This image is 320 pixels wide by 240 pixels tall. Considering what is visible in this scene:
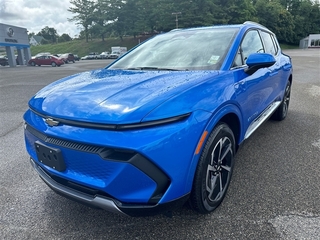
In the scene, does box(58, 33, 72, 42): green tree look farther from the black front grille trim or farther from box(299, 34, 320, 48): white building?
the black front grille trim

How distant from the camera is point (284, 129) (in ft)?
14.3

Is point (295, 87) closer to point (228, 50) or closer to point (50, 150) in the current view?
point (228, 50)

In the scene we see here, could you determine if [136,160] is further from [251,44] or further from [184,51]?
[251,44]

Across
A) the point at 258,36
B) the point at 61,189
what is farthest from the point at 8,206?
the point at 258,36

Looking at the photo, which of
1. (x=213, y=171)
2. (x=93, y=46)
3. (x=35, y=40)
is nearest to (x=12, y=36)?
(x=93, y=46)

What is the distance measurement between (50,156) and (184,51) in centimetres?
177

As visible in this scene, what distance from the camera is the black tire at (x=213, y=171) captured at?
1.89 meters

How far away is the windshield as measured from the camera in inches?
100

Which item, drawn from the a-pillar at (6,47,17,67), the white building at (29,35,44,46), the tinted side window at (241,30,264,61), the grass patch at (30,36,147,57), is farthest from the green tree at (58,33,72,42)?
the tinted side window at (241,30,264,61)

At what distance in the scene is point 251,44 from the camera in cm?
314

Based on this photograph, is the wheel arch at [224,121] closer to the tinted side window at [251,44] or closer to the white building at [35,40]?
the tinted side window at [251,44]

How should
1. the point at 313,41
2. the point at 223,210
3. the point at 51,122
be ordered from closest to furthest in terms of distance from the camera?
1. the point at 51,122
2. the point at 223,210
3. the point at 313,41

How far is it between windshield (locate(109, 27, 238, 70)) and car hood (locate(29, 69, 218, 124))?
0.31m

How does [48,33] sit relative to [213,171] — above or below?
above
